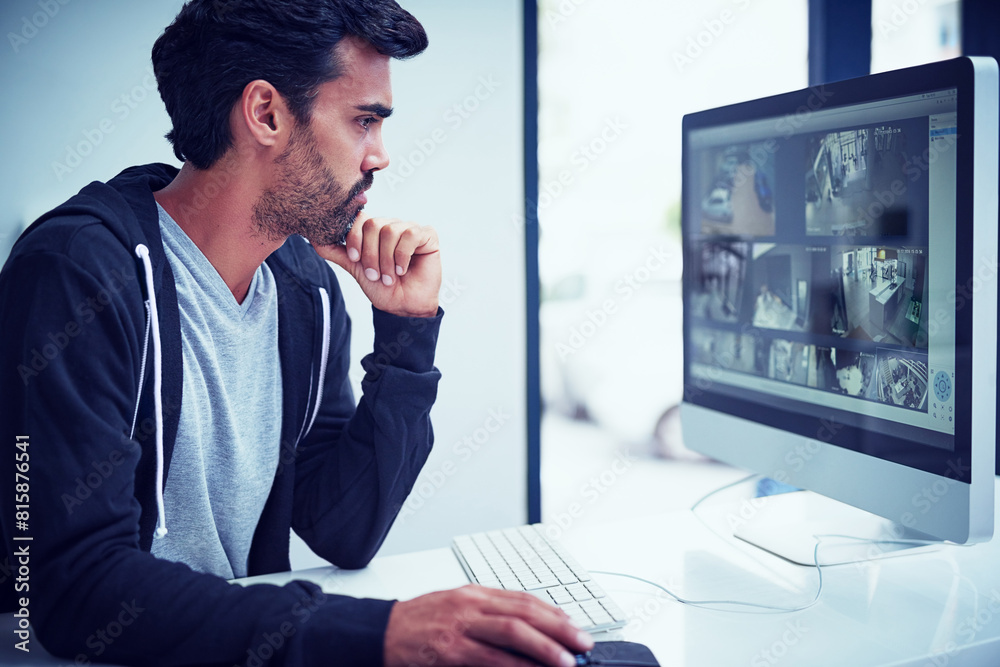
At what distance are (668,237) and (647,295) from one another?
304 mm

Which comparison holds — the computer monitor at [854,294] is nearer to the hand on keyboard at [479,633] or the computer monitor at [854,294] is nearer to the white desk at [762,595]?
the white desk at [762,595]

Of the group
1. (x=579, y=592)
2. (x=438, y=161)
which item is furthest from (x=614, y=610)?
(x=438, y=161)

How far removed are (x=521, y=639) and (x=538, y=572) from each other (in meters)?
0.29

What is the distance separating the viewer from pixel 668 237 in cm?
Result: 341

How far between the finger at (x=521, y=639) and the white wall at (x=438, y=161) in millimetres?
1341

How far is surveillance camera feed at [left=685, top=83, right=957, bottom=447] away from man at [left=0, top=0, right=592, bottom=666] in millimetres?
462

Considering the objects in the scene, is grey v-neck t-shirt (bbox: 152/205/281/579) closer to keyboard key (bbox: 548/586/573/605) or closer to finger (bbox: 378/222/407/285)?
finger (bbox: 378/222/407/285)

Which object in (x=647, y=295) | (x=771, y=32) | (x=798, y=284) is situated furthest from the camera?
(x=647, y=295)

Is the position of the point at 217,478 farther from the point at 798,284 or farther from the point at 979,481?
the point at 979,481

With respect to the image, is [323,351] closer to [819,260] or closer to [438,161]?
[819,260]

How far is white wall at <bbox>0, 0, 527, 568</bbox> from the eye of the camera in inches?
66.2

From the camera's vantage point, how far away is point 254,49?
1.14 metres

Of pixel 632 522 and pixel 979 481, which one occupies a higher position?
pixel 979 481

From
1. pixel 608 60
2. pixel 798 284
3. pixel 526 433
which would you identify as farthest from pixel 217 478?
pixel 608 60
